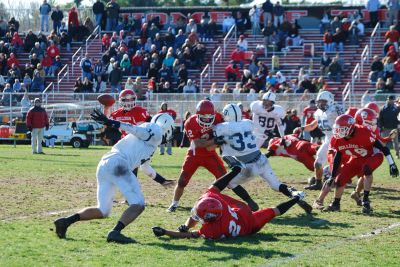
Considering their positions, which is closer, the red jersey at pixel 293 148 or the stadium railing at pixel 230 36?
the red jersey at pixel 293 148

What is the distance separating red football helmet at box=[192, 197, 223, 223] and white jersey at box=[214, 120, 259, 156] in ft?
5.59

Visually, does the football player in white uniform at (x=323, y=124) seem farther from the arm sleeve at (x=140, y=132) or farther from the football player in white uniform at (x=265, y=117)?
the arm sleeve at (x=140, y=132)

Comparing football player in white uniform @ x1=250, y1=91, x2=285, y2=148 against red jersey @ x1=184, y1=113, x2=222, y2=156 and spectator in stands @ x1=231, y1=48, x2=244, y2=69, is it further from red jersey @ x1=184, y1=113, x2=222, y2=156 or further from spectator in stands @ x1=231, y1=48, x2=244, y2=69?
spectator in stands @ x1=231, y1=48, x2=244, y2=69

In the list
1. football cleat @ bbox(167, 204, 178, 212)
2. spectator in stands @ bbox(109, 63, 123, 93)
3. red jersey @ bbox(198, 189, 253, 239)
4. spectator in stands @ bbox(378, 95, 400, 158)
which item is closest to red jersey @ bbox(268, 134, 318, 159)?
football cleat @ bbox(167, 204, 178, 212)

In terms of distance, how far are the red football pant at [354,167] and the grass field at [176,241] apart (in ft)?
1.54

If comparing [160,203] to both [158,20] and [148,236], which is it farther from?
[158,20]

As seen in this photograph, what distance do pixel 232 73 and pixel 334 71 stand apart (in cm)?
391

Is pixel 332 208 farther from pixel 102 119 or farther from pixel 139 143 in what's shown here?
pixel 102 119

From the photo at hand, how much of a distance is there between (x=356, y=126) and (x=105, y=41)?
2581cm

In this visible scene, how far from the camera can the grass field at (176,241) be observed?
845cm

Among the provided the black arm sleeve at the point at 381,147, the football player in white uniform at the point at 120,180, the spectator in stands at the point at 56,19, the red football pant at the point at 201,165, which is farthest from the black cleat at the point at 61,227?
the spectator in stands at the point at 56,19

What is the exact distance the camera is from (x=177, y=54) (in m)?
34.1

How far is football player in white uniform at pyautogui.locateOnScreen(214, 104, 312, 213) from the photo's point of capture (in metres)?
10.9

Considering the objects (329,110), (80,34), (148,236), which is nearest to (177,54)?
(80,34)
